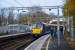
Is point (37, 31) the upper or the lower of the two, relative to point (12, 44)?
lower

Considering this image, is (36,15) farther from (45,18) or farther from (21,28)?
(21,28)

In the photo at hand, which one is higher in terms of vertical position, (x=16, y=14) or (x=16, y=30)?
(x=16, y=14)

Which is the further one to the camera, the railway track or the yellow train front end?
the yellow train front end

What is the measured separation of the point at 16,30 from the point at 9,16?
3316mm

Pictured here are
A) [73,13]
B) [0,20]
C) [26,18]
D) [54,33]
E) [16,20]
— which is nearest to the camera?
[73,13]

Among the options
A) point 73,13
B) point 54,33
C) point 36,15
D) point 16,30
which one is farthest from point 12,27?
point 73,13

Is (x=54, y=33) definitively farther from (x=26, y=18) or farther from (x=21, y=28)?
(x=26, y=18)

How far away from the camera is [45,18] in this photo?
60125 millimetres

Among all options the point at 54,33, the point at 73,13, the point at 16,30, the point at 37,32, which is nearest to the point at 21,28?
the point at 16,30

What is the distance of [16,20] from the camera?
5769 centimetres

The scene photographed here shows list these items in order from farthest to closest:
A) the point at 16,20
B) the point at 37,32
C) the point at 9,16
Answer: the point at 16,20 < the point at 9,16 < the point at 37,32

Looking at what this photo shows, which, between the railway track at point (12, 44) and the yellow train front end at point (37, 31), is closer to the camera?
the railway track at point (12, 44)

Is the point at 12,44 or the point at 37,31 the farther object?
the point at 37,31

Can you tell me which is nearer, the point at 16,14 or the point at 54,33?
the point at 54,33
